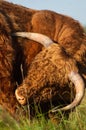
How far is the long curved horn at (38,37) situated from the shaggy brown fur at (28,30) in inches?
3.7

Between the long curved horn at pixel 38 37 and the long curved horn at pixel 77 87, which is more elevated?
the long curved horn at pixel 38 37

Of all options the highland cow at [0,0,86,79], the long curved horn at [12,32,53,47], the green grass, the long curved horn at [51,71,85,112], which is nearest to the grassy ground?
the green grass

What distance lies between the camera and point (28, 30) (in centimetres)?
768

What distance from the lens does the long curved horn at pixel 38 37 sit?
286 inches

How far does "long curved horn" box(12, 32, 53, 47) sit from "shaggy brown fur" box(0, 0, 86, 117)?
95 millimetres

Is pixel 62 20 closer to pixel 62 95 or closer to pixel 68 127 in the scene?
pixel 62 95

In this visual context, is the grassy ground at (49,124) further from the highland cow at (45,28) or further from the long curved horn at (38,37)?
the long curved horn at (38,37)

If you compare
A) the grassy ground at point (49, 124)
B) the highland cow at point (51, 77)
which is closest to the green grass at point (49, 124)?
the grassy ground at point (49, 124)

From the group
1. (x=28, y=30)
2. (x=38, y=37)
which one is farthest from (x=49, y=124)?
(x=28, y=30)

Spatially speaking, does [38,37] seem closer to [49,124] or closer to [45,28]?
[45,28]

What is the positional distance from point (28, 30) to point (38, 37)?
1.24 ft

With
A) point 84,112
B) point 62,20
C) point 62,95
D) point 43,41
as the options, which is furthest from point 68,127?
point 62,20

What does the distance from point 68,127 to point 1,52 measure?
1.77 m

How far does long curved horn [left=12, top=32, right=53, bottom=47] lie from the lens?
7267 millimetres
